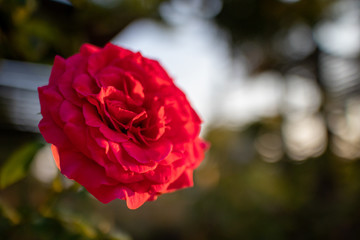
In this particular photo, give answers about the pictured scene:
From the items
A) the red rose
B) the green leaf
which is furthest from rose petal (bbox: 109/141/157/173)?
the green leaf

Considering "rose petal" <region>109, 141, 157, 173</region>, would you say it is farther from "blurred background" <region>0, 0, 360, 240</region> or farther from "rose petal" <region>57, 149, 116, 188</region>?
"blurred background" <region>0, 0, 360, 240</region>

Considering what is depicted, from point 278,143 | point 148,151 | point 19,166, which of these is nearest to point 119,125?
point 148,151

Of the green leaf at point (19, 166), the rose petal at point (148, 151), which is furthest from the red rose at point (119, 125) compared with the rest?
the green leaf at point (19, 166)

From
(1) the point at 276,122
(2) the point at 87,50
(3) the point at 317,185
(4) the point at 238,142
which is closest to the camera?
(2) the point at 87,50

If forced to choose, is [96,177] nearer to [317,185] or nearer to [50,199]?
[50,199]

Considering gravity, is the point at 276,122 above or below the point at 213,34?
below

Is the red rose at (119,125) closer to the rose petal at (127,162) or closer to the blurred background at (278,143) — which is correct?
the rose petal at (127,162)

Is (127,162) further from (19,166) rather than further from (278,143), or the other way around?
(278,143)

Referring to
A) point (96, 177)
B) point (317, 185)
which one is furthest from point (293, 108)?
point (96, 177)

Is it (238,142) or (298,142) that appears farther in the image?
(238,142)
